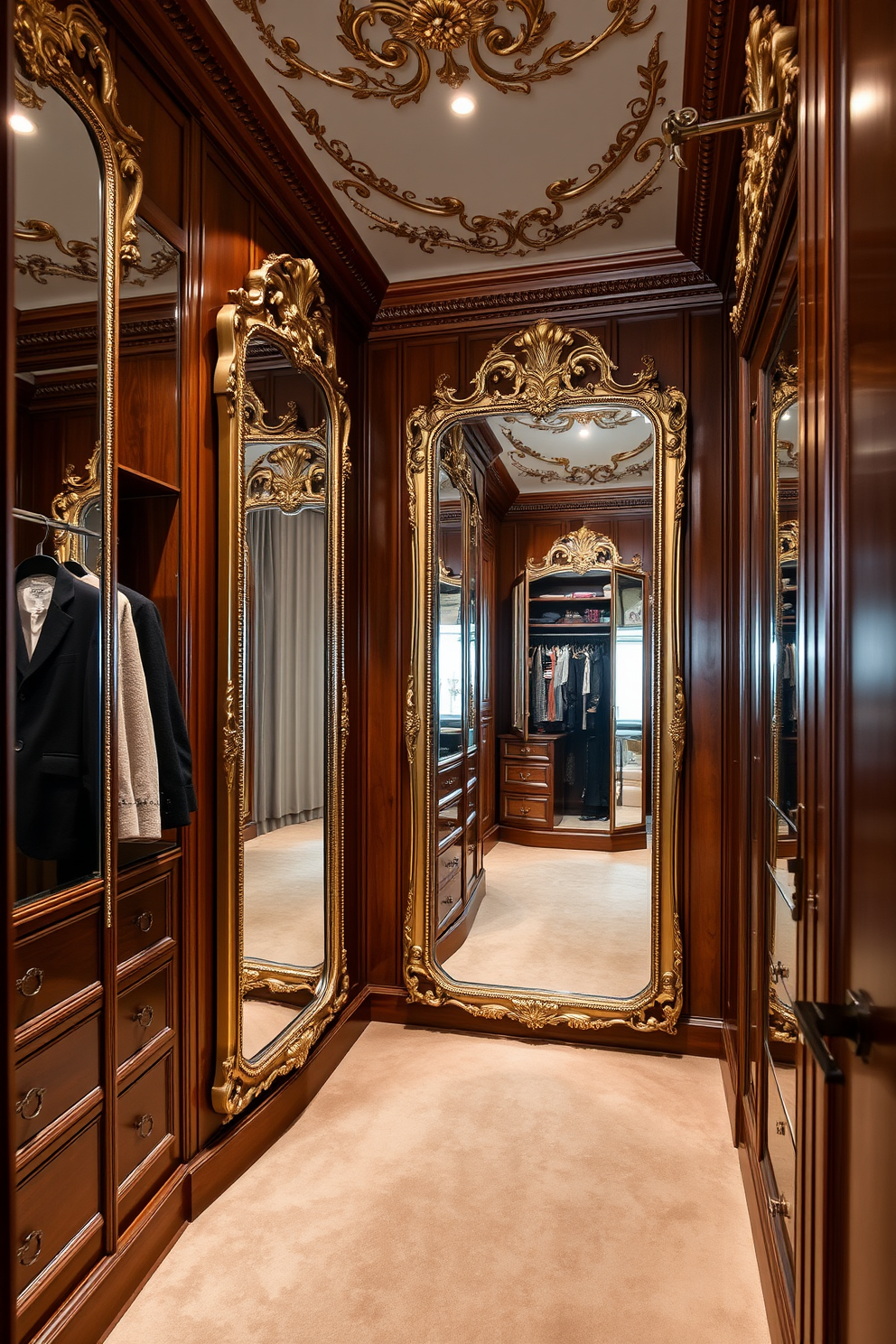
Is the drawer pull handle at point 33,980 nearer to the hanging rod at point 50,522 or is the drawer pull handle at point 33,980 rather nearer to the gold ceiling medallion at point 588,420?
the hanging rod at point 50,522

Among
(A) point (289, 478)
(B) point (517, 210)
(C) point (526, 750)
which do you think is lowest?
(C) point (526, 750)

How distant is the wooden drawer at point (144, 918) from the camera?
5.80 feet

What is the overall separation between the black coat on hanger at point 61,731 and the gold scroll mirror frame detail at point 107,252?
0.03m

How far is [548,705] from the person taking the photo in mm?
3111

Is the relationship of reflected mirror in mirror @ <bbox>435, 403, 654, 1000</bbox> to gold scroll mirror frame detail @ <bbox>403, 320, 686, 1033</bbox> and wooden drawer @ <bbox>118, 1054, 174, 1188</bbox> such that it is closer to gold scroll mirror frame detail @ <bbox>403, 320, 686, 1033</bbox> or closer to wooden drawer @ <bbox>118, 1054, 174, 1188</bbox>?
gold scroll mirror frame detail @ <bbox>403, 320, 686, 1033</bbox>

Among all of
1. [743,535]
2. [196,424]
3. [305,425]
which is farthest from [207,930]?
[743,535]

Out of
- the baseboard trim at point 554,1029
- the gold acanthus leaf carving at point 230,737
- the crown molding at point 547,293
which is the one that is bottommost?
the baseboard trim at point 554,1029

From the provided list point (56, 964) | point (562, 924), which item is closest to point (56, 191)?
point (56, 964)

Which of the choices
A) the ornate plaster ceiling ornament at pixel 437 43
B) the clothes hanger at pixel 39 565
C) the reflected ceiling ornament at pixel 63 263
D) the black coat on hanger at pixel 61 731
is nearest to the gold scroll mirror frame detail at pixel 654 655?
the ornate plaster ceiling ornament at pixel 437 43

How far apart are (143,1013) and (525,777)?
171cm

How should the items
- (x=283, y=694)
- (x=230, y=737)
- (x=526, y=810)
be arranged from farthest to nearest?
(x=526, y=810) < (x=283, y=694) < (x=230, y=737)

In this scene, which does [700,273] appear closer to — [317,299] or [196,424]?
[317,299]

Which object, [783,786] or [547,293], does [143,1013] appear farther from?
[547,293]

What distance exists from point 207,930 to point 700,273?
8.82 feet
